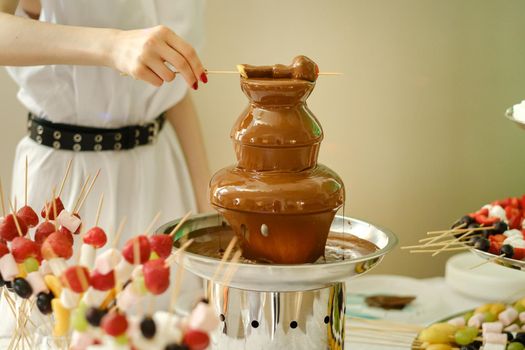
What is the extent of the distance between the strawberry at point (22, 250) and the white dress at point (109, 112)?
0.95m

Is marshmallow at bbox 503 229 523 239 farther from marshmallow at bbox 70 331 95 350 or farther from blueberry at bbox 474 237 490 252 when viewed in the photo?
marshmallow at bbox 70 331 95 350

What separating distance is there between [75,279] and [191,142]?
4.44 feet

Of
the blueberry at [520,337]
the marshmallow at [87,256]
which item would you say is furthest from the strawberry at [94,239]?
the blueberry at [520,337]

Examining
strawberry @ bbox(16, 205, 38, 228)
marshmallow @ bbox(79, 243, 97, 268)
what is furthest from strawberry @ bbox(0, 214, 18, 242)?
marshmallow @ bbox(79, 243, 97, 268)

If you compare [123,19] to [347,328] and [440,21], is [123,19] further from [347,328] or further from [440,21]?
[440,21]

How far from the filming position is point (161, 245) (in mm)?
913

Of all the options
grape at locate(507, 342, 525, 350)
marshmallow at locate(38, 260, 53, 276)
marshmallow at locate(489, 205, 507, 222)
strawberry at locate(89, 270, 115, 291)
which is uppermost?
strawberry at locate(89, 270, 115, 291)

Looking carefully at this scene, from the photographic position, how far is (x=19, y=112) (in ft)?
8.38

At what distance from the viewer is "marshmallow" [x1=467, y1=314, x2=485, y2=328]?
5.25 feet

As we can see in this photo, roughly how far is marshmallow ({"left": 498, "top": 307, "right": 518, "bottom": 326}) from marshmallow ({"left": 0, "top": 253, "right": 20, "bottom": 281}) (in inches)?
42.6

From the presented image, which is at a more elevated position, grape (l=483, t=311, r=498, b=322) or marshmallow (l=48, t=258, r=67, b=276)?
marshmallow (l=48, t=258, r=67, b=276)

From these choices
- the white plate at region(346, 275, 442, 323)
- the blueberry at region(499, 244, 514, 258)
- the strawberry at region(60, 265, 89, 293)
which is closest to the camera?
the strawberry at region(60, 265, 89, 293)

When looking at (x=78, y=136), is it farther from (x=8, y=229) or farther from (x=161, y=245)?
(x=161, y=245)

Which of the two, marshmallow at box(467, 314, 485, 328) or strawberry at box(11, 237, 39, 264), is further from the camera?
marshmallow at box(467, 314, 485, 328)
